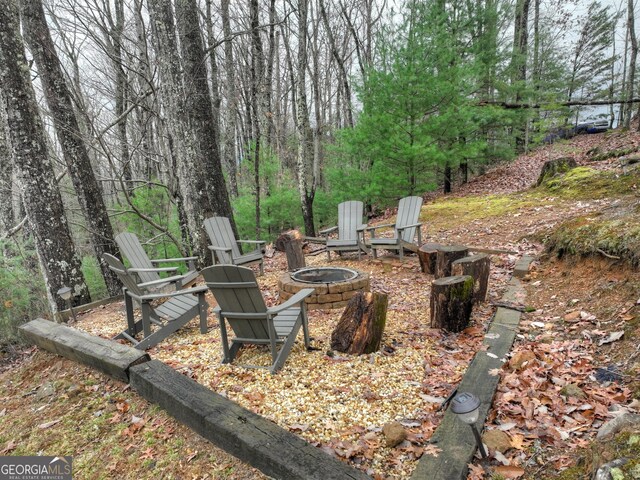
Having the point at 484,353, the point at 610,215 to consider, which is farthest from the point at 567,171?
the point at 484,353

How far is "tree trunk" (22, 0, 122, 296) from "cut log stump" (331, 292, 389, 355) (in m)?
Result: 5.08

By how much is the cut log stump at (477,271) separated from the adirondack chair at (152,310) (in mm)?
2695

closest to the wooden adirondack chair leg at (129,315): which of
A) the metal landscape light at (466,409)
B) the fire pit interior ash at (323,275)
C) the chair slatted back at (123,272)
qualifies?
the chair slatted back at (123,272)

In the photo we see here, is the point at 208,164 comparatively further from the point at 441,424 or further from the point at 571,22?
the point at 571,22

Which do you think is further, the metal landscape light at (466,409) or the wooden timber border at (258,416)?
the wooden timber border at (258,416)

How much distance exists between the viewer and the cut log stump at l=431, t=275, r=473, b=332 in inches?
130

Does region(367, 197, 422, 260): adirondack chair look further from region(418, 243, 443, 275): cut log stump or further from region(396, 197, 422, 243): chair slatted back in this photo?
region(418, 243, 443, 275): cut log stump

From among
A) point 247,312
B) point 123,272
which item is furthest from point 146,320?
point 247,312

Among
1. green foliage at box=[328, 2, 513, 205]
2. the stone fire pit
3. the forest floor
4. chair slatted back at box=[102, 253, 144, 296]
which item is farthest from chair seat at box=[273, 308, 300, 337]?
green foliage at box=[328, 2, 513, 205]

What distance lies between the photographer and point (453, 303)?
130 inches

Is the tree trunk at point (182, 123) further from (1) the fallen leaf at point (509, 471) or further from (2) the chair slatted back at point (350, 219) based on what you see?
(1) the fallen leaf at point (509, 471)

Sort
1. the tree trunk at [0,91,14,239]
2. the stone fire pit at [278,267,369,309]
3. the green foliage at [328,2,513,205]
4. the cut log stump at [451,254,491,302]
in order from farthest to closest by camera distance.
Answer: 1. the green foliage at [328,2,513,205]
2. the tree trunk at [0,91,14,239]
3. the stone fire pit at [278,267,369,309]
4. the cut log stump at [451,254,491,302]

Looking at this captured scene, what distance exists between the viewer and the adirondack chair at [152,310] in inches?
134

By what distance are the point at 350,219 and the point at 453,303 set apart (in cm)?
336
